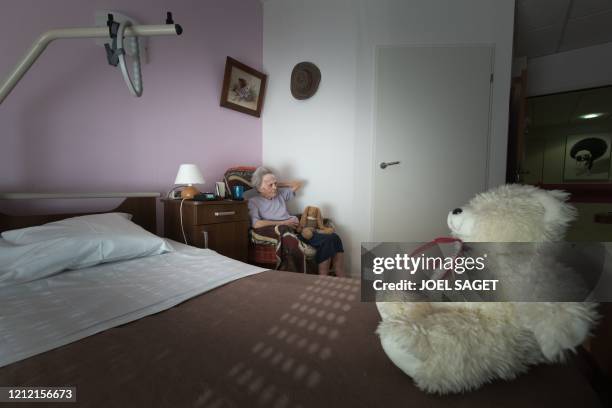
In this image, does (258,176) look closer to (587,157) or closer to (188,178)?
(188,178)

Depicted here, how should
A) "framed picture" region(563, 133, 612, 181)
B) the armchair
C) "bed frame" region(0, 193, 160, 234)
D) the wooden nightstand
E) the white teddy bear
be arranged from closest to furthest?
the white teddy bear, "bed frame" region(0, 193, 160, 234), the wooden nightstand, the armchair, "framed picture" region(563, 133, 612, 181)

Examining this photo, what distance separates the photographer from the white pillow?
Result: 999 millimetres

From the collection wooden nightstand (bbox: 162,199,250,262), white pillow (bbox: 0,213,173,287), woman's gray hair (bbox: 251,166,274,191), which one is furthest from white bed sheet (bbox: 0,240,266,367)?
woman's gray hair (bbox: 251,166,274,191)

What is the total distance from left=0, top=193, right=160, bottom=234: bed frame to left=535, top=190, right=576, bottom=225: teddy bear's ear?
1988 millimetres

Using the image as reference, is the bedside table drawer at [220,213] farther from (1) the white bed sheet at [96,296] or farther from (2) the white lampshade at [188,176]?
(1) the white bed sheet at [96,296]

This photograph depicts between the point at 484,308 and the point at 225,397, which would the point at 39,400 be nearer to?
the point at 225,397

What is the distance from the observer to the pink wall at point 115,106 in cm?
144

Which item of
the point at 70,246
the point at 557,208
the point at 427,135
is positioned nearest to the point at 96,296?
the point at 70,246

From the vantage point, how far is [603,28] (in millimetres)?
2791

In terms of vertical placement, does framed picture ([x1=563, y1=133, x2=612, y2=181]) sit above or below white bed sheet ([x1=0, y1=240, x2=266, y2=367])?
above

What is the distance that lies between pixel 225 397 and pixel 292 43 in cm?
311

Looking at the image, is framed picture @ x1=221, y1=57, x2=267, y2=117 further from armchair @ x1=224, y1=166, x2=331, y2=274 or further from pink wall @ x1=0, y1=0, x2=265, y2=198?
armchair @ x1=224, y1=166, x2=331, y2=274

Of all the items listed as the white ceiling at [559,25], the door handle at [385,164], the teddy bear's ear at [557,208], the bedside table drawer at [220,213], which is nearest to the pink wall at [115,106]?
the bedside table drawer at [220,213]

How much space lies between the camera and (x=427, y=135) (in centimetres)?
250
